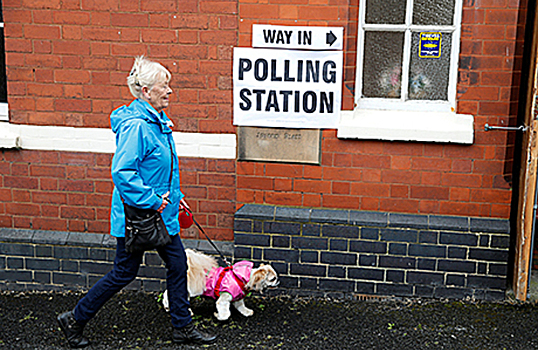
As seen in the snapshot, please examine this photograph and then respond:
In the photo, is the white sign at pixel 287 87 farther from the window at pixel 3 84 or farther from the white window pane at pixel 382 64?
the window at pixel 3 84

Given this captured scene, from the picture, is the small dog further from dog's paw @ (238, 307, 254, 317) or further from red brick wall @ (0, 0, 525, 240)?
red brick wall @ (0, 0, 525, 240)

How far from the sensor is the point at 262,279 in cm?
463

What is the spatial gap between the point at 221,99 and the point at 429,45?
1.75 metres

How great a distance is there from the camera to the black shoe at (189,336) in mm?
4449

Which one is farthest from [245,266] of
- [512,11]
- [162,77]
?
[512,11]

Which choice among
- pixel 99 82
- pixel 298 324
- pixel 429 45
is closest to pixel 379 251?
pixel 298 324

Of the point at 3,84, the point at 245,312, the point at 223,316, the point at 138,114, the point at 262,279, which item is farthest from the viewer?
the point at 3,84

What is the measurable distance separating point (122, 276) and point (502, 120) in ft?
10.2

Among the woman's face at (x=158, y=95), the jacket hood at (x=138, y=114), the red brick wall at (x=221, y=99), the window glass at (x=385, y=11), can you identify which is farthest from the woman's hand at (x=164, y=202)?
the window glass at (x=385, y=11)

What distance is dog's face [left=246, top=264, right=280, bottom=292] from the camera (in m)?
4.62

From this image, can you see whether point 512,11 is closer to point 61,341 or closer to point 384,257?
point 384,257

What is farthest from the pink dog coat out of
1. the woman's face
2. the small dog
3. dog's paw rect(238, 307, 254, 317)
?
the woman's face

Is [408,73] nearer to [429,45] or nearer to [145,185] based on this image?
[429,45]

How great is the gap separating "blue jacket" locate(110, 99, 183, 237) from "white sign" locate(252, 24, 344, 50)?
1.27 metres
